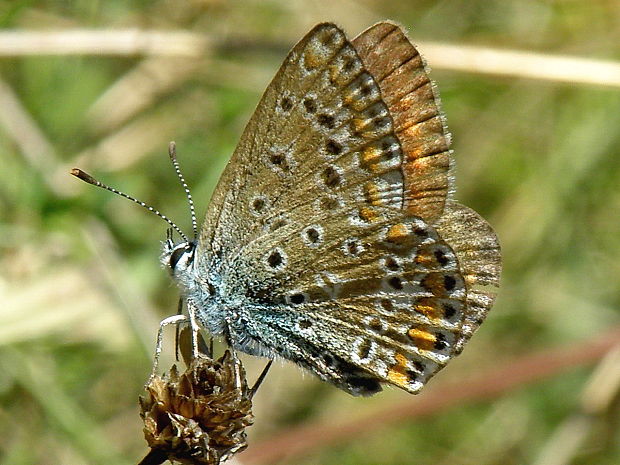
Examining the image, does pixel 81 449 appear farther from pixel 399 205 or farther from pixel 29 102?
pixel 29 102

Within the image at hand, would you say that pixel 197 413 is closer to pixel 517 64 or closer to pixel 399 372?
pixel 399 372

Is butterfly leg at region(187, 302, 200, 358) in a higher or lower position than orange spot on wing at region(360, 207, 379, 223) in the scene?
lower

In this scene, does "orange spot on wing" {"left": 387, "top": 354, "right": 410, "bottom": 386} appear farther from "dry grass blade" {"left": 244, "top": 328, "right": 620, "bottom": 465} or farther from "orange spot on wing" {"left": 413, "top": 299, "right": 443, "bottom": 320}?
"dry grass blade" {"left": 244, "top": 328, "right": 620, "bottom": 465}

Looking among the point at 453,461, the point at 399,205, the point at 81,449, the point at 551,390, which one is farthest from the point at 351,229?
the point at 551,390

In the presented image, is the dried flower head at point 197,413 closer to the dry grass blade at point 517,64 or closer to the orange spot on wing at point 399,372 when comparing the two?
the orange spot on wing at point 399,372

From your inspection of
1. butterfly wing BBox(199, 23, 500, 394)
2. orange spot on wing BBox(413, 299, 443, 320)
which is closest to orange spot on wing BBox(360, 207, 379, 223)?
butterfly wing BBox(199, 23, 500, 394)

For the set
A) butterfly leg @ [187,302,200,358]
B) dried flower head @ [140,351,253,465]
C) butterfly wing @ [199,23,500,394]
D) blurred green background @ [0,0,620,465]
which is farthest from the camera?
blurred green background @ [0,0,620,465]

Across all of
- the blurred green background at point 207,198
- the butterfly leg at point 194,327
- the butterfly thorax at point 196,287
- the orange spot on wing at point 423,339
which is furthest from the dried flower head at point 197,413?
the blurred green background at point 207,198

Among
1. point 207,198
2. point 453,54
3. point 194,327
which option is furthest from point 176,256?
point 453,54
